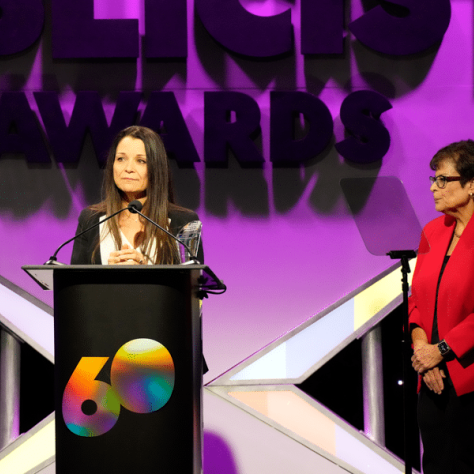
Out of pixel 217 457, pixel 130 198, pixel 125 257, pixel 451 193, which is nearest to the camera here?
pixel 125 257

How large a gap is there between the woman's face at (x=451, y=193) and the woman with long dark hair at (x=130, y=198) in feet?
3.48

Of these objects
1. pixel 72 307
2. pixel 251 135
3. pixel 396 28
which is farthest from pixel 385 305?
pixel 72 307

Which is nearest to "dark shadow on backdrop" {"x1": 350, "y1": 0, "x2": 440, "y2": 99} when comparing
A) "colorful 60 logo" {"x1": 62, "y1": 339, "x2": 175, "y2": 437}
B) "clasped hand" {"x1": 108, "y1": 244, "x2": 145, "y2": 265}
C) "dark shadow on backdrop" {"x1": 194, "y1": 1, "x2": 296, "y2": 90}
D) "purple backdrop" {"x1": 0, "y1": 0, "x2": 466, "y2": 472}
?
"purple backdrop" {"x1": 0, "y1": 0, "x2": 466, "y2": 472}

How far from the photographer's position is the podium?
1.53 meters

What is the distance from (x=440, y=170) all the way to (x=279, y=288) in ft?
3.99

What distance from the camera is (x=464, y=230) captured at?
2.38 m

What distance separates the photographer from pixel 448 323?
91.0 inches

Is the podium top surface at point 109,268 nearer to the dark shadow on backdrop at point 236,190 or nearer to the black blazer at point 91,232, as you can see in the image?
the black blazer at point 91,232

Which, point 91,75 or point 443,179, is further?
point 91,75

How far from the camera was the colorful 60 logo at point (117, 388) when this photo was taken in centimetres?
153

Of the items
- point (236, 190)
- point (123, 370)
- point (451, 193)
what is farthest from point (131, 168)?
point (451, 193)

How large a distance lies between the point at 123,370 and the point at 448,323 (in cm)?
140

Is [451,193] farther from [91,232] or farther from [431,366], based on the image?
[91,232]

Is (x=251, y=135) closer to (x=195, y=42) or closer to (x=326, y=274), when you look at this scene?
(x=195, y=42)
